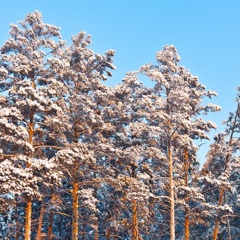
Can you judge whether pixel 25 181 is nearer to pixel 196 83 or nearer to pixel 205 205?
pixel 205 205

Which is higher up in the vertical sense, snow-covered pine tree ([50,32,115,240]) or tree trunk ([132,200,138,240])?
snow-covered pine tree ([50,32,115,240])

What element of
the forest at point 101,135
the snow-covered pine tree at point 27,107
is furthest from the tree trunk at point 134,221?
the snow-covered pine tree at point 27,107

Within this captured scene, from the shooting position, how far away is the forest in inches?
644

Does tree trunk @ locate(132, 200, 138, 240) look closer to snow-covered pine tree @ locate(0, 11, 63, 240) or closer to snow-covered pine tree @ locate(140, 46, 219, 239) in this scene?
snow-covered pine tree @ locate(140, 46, 219, 239)

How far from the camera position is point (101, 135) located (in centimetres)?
2177

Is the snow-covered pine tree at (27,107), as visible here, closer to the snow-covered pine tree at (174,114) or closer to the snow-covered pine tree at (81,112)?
the snow-covered pine tree at (81,112)

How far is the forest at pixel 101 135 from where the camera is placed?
53.6 ft

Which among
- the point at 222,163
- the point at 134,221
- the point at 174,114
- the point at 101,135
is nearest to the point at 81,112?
the point at 101,135

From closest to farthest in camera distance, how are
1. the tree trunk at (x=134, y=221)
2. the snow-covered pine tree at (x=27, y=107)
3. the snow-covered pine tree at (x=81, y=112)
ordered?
the snow-covered pine tree at (x=27, y=107) < the snow-covered pine tree at (x=81, y=112) < the tree trunk at (x=134, y=221)

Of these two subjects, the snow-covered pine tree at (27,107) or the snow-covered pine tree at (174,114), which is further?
the snow-covered pine tree at (174,114)

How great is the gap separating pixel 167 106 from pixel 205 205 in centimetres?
655

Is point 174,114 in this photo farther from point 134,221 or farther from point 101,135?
point 134,221

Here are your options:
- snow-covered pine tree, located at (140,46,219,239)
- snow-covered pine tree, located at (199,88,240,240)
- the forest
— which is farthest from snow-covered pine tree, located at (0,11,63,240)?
snow-covered pine tree, located at (199,88,240,240)

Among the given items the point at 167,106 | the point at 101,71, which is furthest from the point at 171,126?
the point at 101,71
